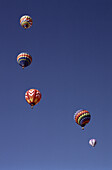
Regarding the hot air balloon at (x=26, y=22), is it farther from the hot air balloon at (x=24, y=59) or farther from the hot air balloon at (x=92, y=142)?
the hot air balloon at (x=92, y=142)

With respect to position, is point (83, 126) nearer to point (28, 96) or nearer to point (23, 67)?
point (28, 96)

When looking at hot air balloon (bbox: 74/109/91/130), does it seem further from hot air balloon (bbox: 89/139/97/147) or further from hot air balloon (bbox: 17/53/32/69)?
hot air balloon (bbox: 89/139/97/147)

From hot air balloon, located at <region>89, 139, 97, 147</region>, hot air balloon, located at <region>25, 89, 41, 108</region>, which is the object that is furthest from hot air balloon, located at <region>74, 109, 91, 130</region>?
hot air balloon, located at <region>89, 139, 97, 147</region>

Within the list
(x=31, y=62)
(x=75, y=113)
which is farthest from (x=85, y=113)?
(x=31, y=62)

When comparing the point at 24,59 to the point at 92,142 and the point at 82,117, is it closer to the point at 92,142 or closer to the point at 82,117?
the point at 82,117

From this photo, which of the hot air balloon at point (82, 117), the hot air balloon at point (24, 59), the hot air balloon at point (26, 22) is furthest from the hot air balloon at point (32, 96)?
the hot air balloon at point (26, 22)

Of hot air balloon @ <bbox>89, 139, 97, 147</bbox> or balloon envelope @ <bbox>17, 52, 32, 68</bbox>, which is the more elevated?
balloon envelope @ <bbox>17, 52, 32, 68</bbox>
